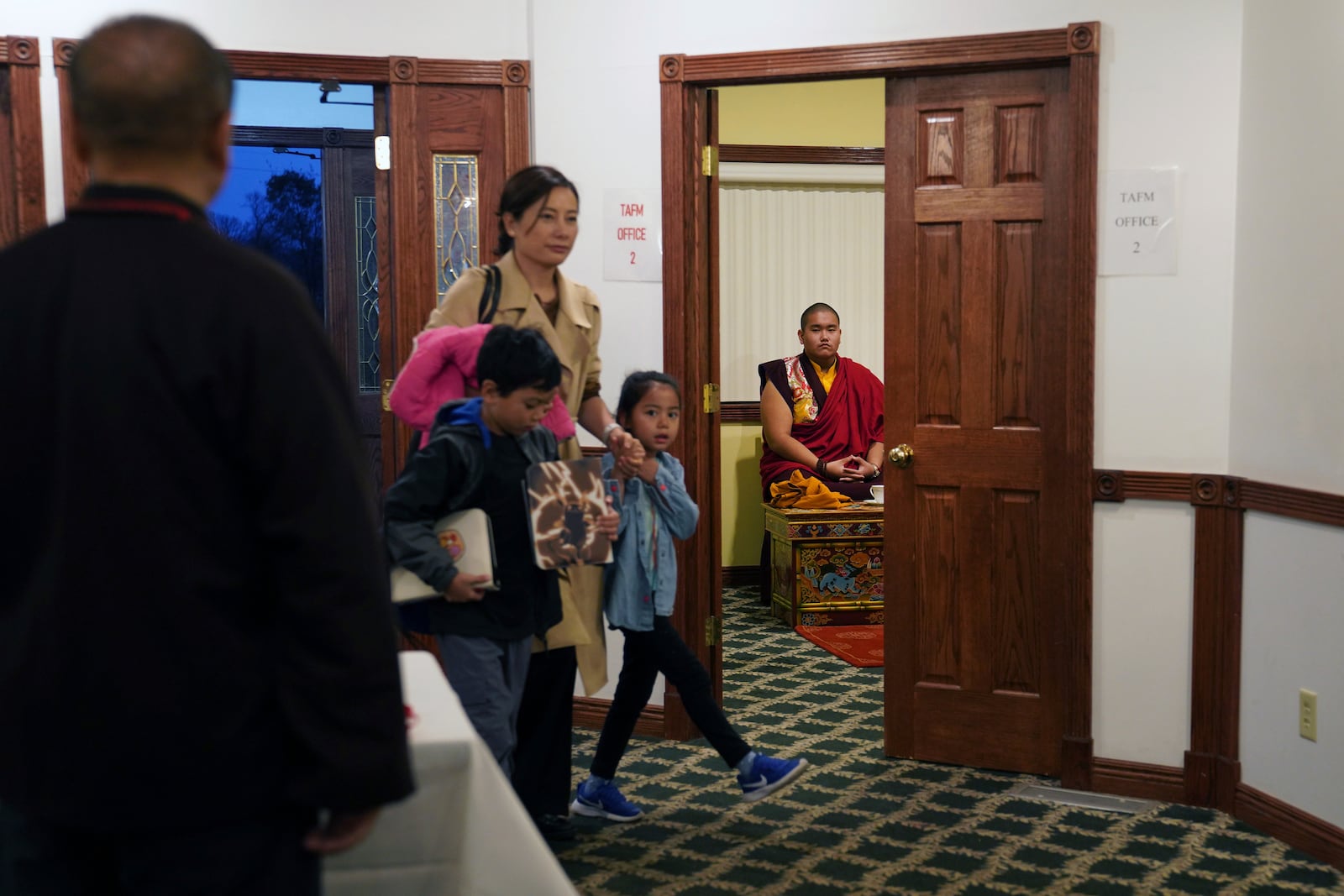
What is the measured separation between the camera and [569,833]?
334 cm

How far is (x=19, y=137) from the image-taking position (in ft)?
13.6

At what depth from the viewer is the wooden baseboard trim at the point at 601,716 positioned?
4316 mm

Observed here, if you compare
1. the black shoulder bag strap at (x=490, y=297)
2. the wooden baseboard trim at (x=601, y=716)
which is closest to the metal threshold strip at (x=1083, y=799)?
the wooden baseboard trim at (x=601, y=716)

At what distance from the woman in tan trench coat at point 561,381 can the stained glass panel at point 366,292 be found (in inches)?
155

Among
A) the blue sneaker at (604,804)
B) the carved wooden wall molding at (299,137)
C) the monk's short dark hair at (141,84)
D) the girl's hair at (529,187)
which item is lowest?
the blue sneaker at (604,804)

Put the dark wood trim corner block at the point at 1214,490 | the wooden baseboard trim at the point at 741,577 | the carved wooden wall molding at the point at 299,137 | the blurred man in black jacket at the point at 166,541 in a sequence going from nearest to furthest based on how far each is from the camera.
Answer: the blurred man in black jacket at the point at 166,541 → the dark wood trim corner block at the point at 1214,490 → the wooden baseboard trim at the point at 741,577 → the carved wooden wall molding at the point at 299,137

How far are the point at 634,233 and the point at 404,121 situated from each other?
90 cm

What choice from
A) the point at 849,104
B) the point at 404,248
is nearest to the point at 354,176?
the point at 849,104

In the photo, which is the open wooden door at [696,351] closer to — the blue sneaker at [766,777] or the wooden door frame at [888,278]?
the wooden door frame at [888,278]

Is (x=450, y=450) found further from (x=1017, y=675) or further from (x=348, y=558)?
(x=1017, y=675)

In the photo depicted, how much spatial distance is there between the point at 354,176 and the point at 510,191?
463 cm

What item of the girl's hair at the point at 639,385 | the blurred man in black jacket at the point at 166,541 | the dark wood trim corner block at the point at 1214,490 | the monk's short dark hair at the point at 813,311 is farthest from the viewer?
the monk's short dark hair at the point at 813,311

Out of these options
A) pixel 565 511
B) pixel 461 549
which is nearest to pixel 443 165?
pixel 565 511

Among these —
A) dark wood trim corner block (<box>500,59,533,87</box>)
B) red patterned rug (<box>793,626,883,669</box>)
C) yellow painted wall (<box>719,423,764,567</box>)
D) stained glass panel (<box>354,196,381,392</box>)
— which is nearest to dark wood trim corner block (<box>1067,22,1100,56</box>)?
dark wood trim corner block (<box>500,59,533,87</box>)
